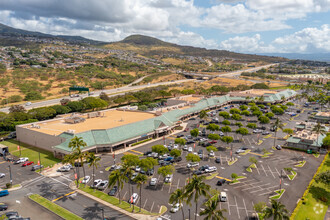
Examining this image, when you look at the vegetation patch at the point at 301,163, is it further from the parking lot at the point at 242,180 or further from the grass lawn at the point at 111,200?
the grass lawn at the point at 111,200

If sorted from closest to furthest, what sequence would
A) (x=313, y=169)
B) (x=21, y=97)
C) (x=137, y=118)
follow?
(x=313, y=169)
(x=137, y=118)
(x=21, y=97)

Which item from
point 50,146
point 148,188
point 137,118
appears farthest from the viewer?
point 137,118

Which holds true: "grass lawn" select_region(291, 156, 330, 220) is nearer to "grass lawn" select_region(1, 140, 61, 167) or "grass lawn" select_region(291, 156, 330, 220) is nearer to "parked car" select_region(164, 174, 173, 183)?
"parked car" select_region(164, 174, 173, 183)

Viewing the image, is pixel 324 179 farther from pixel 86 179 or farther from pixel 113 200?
pixel 86 179

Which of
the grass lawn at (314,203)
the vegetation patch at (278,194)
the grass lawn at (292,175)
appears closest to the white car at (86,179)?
the vegetation patch at (278,194)

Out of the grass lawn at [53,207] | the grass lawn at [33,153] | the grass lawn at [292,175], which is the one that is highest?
the grass lawn at [292,175]

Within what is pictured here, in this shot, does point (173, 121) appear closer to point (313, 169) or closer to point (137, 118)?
point (137, 118)

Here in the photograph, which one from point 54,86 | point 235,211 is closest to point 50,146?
point 235,211
